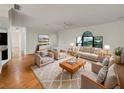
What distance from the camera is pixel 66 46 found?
32.9 feet

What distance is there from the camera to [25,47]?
→ 818cm

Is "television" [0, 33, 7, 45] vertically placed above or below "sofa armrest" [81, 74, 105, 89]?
above

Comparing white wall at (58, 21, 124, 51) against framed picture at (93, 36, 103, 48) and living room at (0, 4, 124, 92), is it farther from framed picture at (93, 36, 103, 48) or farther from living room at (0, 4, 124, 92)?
framed picture at (93, 36, 103, 48)

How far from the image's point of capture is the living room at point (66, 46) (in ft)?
10.0

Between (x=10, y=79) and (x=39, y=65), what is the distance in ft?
4.97

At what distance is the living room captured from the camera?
3.06 m

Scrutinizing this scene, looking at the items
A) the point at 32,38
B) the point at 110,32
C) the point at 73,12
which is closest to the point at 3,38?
the point at 73,12

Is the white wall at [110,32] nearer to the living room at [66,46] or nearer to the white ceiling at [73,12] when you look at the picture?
the living room at [66,46]

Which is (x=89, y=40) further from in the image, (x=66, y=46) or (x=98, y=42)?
(x=66, y=46)

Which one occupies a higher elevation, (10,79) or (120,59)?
(120,59)

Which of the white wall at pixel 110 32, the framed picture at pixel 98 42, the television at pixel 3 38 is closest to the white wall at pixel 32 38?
the white wall at pixel 110 32

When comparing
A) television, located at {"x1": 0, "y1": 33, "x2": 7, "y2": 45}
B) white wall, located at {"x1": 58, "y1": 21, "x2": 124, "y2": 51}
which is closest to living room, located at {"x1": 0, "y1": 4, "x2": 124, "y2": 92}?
white wall, located at {"x1": 58, "y1": 21, "x2": 124, "y2": 51}
